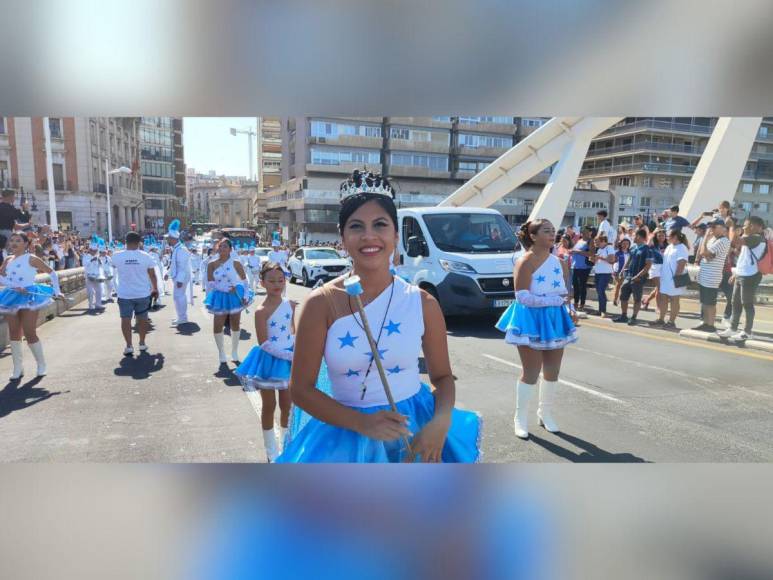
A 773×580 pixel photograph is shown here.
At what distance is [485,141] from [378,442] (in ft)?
152

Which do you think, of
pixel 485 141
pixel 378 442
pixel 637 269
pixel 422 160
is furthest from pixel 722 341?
pixel 485 141

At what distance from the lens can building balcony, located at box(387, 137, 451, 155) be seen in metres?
41.5

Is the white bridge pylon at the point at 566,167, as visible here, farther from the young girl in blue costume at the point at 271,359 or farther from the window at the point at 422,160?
the window at the point at 422,160

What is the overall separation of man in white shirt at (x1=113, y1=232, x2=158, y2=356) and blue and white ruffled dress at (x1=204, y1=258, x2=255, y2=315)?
1075mm

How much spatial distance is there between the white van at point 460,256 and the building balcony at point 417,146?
3243 cm

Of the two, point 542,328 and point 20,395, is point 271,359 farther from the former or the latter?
point 20,395

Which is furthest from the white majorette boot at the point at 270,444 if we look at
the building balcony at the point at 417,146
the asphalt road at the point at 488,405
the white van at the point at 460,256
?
the building balcony at the point at 417,146

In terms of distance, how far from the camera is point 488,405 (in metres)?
5.06

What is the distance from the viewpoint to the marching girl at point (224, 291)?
6645 mm

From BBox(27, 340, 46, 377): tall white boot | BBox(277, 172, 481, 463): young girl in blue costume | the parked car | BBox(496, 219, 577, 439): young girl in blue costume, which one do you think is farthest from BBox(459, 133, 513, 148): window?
BBox(277, 172, 481, 463): young girl in blue costume

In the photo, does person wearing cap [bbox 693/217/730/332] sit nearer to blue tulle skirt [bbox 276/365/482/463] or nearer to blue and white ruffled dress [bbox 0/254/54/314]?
blue tulle skirt [bbox 276/365/482/463]

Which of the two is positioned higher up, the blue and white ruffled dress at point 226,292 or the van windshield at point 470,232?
the van windshield at point 470,232
